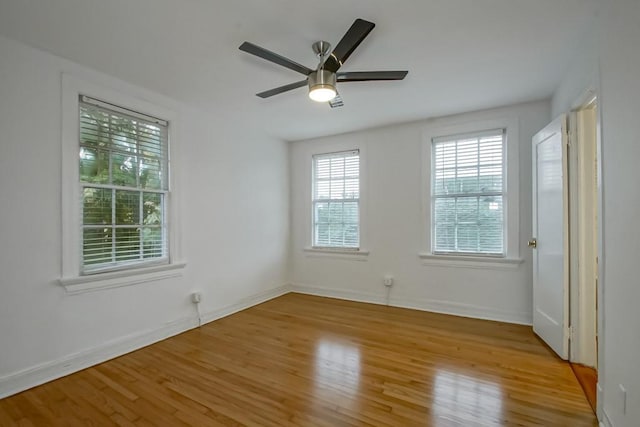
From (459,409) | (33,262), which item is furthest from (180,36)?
(459,409)

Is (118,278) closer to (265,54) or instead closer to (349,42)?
(265,54)

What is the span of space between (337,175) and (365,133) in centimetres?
77

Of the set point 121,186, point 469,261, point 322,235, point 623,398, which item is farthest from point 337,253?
point 623,398

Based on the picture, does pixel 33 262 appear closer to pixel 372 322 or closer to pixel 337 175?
pixel 372 322

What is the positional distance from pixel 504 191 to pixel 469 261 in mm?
938

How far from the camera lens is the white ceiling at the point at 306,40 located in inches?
74.7

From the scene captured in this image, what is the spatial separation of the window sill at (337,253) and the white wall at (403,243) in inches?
1.2

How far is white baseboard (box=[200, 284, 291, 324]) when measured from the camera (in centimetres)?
371

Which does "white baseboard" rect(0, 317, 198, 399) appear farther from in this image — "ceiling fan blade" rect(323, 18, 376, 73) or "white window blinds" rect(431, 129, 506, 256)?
"white window blinds" rect(431, 129, 506, 256)

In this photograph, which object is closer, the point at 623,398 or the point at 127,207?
the point at 623,398

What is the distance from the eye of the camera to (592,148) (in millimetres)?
2496

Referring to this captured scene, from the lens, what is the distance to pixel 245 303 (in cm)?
425

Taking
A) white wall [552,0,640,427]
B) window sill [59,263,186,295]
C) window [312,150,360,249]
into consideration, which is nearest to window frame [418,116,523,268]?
window [312,150,360,249]

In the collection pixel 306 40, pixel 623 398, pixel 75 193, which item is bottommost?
pixel 623 398
